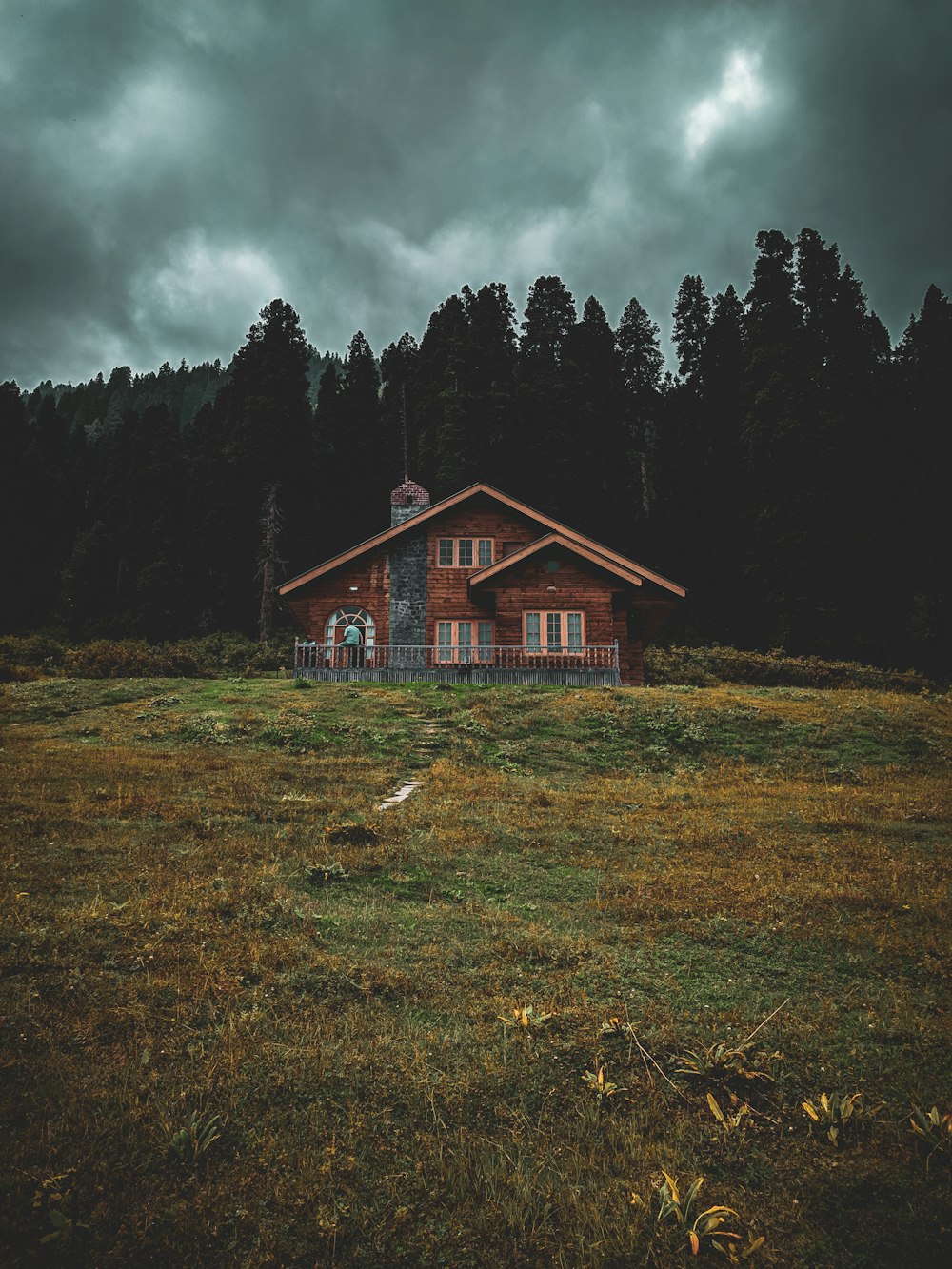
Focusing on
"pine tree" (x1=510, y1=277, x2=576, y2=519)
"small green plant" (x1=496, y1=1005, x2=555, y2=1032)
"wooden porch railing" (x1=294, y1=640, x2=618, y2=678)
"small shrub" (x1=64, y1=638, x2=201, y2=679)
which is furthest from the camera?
"pine tree" (x1=510, y1=277, x2=576, y2=519)

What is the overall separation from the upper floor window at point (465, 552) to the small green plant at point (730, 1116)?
27583 millimetres

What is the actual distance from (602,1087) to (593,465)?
53.5 meters

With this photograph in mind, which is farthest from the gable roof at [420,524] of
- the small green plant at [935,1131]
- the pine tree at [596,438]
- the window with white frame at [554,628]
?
the small green plant at [935,1131]

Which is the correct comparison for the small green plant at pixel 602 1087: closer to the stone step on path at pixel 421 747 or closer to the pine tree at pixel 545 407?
the stone step on path at pixel 421 747

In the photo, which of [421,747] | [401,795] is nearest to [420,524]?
[421,747]

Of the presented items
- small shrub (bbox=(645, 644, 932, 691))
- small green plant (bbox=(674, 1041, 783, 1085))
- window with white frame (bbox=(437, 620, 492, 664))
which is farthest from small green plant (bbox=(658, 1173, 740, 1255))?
small shrub (bbox=(645, 644, 932, 691))

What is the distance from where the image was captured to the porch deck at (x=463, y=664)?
→ 25484 millimetres

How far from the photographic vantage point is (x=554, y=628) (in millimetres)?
29078

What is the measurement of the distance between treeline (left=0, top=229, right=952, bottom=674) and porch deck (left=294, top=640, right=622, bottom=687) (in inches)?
636

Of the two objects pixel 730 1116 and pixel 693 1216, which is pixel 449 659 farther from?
pixel 693 1216

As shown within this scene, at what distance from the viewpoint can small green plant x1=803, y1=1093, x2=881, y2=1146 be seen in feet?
14.2

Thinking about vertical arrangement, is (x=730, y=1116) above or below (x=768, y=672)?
below

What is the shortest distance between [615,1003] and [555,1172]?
180cm

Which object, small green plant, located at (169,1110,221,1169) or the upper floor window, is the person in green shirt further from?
small green plant, located at (169,1110,221,1169)
